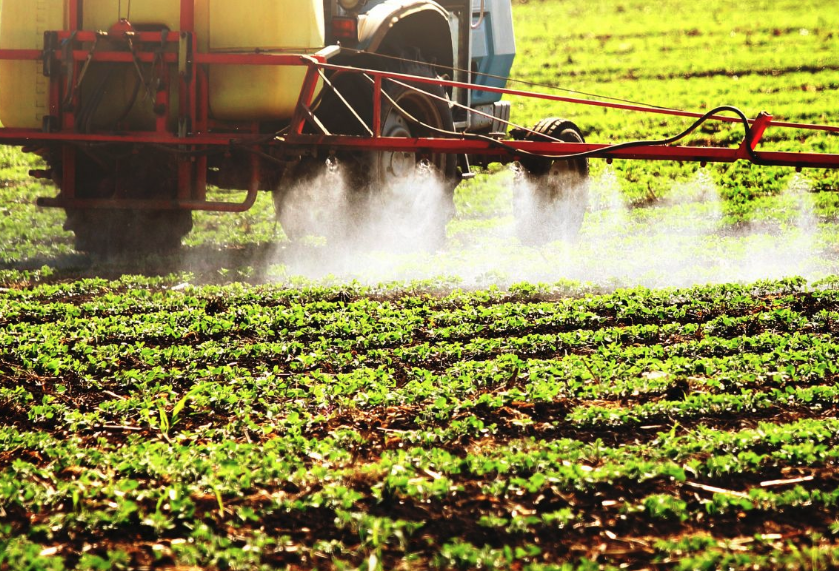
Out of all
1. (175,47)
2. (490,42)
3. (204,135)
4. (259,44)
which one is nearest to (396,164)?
(259,44)

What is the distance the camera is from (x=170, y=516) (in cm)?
343

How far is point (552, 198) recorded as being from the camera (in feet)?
33.0

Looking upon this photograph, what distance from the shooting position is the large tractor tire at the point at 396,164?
8531 mm

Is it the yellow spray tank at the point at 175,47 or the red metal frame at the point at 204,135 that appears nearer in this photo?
the red metal frame at the point at 204,135

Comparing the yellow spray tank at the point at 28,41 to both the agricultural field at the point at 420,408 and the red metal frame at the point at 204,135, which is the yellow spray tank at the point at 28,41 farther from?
the agricultural field at the point at 420,408

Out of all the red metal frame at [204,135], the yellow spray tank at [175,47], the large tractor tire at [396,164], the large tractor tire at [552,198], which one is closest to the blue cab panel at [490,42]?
the large tractor tire at [552,198]

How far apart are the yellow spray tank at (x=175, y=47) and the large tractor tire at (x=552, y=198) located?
9.45ft

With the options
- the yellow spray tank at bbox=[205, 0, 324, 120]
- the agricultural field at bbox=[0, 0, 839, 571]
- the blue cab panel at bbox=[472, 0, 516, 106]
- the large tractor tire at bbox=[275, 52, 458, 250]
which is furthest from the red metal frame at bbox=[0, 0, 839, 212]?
the blue cab panel at bbox=[472, 0, 516, 106]

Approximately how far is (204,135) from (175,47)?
690mm

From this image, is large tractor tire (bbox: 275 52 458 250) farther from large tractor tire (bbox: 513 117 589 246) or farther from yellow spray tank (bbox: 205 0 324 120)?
large tractor tire (bbox: 513 117 589 246)

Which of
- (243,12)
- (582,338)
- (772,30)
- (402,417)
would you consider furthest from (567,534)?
(772,30)

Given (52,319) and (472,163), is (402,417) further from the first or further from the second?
(472,163)

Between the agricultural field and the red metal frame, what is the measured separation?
0.85 m

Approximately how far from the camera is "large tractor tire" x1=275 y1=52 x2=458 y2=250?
8.53 m
